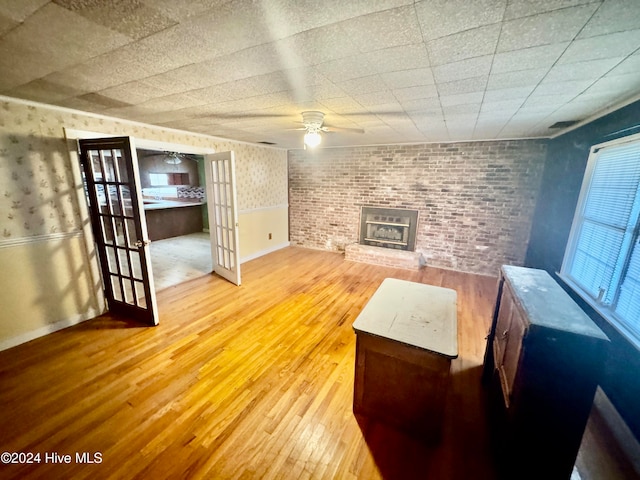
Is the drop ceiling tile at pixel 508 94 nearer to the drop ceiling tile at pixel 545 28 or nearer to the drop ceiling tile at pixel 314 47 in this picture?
the drop ceiling tile at pixel 545 28

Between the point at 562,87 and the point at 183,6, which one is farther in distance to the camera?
the point at 562,87

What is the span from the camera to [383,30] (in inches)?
43.4

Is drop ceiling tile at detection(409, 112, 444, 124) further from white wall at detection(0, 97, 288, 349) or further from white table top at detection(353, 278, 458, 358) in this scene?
white wall at detection(0, 97, 288, 349)

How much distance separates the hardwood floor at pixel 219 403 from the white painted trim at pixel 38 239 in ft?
3.14

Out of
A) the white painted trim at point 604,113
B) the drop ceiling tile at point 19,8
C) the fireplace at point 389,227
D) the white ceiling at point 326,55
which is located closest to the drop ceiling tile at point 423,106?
the white ceiling at point 326,55

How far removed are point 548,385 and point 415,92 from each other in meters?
1.94

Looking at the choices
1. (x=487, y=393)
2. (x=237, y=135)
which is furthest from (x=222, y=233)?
(x=487, y=393)

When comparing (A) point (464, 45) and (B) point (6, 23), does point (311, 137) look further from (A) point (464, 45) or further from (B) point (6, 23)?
(B) point (6, 23)

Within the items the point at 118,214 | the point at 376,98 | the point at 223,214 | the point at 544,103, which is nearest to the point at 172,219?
the point at 223,214

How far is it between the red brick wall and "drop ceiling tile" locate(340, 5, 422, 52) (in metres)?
3.66

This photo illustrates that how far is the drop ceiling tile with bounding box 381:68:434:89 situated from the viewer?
1.53 meters

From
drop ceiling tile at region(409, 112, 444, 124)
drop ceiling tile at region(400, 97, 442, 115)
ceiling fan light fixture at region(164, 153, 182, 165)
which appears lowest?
ceiling fan light fixture at region(164, 153, 182, 165)

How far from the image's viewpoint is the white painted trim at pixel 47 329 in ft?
7.72

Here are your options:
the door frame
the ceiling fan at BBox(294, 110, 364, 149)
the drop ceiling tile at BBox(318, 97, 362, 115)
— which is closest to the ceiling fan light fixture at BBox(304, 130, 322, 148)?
the ceiling fan at BBox(294, 110, 364, 149)
